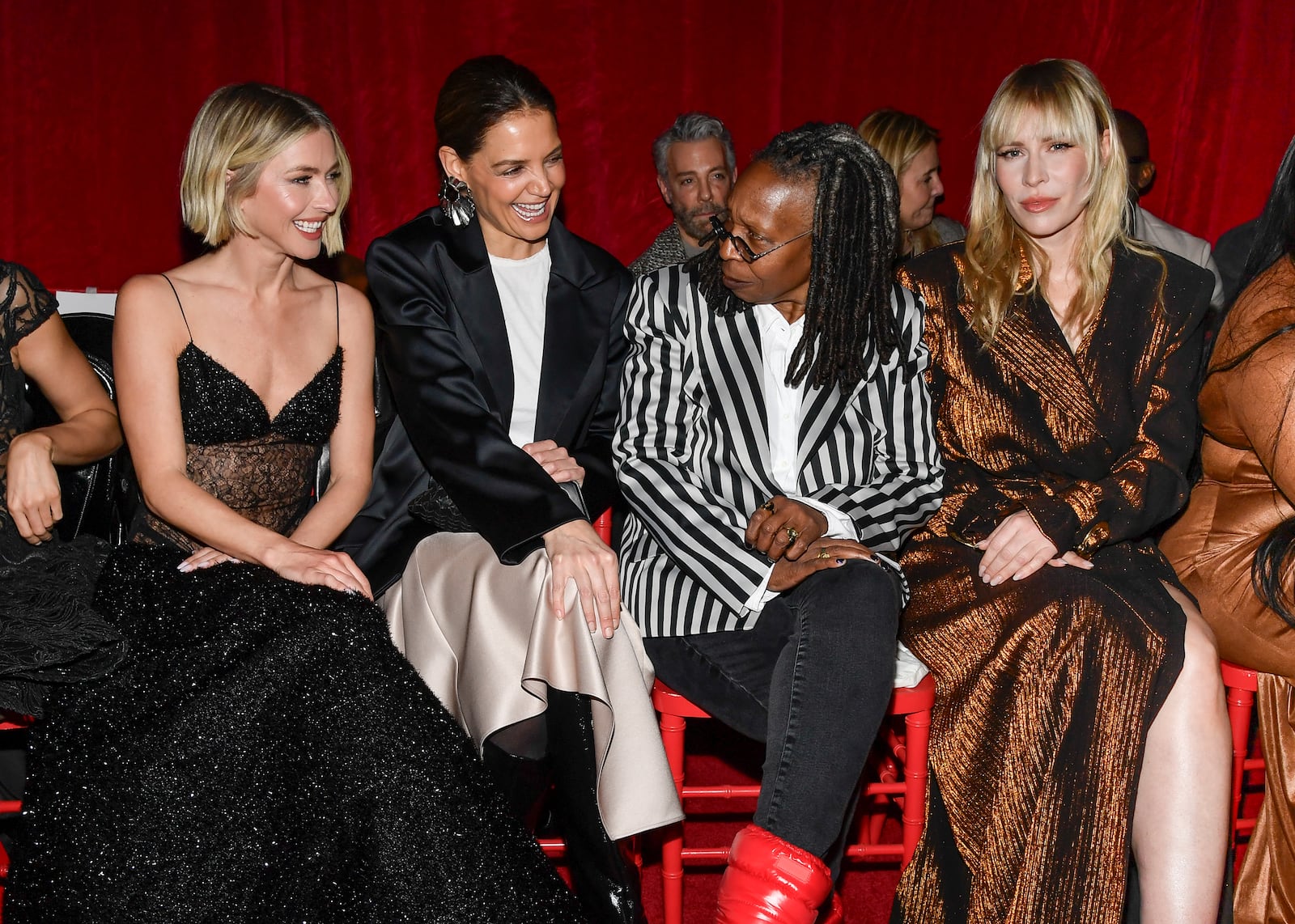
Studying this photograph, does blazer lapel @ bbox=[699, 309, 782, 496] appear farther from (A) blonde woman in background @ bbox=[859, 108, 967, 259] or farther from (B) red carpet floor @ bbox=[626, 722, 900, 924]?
(A) blonde woman in background @ bbox=[859, 108, 967, 259]

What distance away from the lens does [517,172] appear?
8.11 feet

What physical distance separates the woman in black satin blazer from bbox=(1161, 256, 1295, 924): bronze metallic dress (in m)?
1.06

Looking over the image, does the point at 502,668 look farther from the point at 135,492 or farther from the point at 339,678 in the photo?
the point at 135,492

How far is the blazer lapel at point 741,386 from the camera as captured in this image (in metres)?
2.43

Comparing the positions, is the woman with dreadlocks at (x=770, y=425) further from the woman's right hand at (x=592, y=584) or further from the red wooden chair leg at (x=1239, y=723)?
the red wooden chair leg at (x=1239, y=723)

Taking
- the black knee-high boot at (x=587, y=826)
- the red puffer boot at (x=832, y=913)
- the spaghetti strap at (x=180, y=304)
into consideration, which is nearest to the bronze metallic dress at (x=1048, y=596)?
the red puffer boot at (x=832, y=913)

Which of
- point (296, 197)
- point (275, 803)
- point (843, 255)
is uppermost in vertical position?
point (296, 197)

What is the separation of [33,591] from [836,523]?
1.40 m

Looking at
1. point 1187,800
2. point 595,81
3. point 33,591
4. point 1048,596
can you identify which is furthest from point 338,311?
point 1187,800

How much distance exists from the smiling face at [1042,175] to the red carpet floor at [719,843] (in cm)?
138

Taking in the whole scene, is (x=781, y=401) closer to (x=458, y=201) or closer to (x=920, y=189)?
(x=458, y=201)

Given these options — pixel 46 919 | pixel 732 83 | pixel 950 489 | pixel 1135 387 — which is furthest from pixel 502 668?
pixel 732 83

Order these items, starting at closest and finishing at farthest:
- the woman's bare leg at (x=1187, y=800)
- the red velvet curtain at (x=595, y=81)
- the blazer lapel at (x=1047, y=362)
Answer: the woman's bare leg at (x=1187, y=800) → the blazer lapel at (x=1047, y=362) → the red velvet curtain at (x=595, y=81)

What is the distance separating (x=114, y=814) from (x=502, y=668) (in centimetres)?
64
